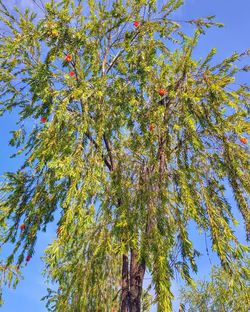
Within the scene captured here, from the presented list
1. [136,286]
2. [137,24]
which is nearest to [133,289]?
[136,286]

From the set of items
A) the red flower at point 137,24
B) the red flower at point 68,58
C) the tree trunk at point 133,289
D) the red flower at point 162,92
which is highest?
the red flower at point 137,24

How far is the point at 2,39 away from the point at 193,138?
12.4 ft

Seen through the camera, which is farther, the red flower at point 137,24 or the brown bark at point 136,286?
the red flower at point 137,24

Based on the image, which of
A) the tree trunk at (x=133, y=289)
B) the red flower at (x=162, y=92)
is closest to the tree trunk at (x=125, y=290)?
the tree trunk at (x=133, y=289)

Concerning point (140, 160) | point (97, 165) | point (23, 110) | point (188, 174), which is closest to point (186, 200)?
point (188, 174)

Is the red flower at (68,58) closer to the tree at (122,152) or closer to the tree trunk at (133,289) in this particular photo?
the tree at (122,152)

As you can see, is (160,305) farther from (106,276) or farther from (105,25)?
(105,25)

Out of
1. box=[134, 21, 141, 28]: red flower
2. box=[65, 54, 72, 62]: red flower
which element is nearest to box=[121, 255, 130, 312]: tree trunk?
box=[65, 54, 72, 62]: red flower

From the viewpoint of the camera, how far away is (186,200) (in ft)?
16.6

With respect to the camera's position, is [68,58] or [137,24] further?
[137,24]

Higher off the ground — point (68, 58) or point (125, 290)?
point (68, 58)

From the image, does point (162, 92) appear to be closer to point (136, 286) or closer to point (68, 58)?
point (68, 58)

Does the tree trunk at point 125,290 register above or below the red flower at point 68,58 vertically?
below

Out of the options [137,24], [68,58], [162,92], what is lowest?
[162,92]
